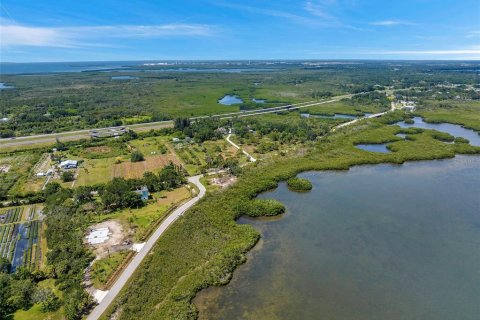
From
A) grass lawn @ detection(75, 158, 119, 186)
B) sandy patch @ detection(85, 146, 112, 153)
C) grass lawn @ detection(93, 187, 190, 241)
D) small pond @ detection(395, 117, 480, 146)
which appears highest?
small pond @ detection(395, 117, 480, 146)

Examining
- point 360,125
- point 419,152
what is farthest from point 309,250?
point 360,125

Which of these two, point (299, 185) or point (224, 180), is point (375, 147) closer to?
point (299, 185)

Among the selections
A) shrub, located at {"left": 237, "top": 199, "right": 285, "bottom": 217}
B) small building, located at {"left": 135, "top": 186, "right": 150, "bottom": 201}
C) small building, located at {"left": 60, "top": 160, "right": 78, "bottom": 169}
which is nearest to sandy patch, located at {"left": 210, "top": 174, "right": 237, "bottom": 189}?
shrub, located at {"left": 237, "top": 199, "right": 285, "bottom": 217}

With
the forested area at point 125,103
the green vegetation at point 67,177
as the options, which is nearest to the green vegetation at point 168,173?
the forested area at point 125,103

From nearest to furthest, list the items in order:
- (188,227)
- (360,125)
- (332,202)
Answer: (188,227) < (332,202) < (360,125)

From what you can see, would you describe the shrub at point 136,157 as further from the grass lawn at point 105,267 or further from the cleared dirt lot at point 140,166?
the grass lawn at point 105,267

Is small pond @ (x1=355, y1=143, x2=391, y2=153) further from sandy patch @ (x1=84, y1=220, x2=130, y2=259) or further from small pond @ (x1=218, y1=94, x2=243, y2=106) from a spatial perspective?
small pond @ (x1=218, y1=94, x2=243, y2=106)

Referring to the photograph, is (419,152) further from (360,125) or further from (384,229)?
(384,229)
